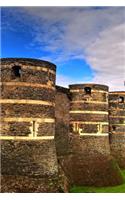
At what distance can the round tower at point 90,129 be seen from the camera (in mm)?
24422

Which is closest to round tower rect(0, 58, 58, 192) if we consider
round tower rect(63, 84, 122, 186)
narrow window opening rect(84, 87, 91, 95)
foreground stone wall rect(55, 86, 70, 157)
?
foreground stone wall rect(55, 86, 70, 157)

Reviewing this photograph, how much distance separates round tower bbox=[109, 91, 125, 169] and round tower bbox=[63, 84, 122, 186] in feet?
15.9

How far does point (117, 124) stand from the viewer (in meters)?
30.6

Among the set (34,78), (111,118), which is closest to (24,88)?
(34,78)

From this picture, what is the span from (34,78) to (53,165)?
397 centimetres

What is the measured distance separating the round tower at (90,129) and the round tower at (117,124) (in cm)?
484

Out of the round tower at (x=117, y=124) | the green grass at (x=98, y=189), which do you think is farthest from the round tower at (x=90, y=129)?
the round tower at (x=117, y=124)

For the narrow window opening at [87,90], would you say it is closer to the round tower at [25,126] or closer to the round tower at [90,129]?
A: the round tower at [90,129]

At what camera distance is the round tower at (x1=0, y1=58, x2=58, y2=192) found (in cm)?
1714

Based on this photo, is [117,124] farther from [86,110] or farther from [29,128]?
[29,128]

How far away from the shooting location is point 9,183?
1695 cm

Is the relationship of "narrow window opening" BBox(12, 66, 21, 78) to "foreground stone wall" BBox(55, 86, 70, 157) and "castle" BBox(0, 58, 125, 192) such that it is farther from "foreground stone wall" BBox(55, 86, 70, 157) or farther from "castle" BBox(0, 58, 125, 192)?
"foreground stone wall" BBox(55, 86, 70, 157)

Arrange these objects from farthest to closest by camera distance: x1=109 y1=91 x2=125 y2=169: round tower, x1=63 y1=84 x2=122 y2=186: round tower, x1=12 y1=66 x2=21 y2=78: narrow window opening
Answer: x1=109 y1=91 x2=125 y2=169: round tower
x1=63 y1=84 x2=122 y2=186: round tower
x1=12 y1=66 x2=21 y2=78: narrow window opening

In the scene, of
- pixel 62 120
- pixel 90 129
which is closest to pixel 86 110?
pixel 90 129
